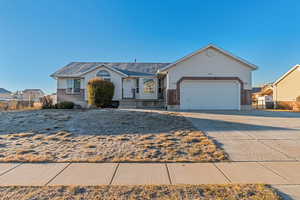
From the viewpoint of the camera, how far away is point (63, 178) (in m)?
3.49

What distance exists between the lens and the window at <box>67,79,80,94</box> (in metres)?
18.5

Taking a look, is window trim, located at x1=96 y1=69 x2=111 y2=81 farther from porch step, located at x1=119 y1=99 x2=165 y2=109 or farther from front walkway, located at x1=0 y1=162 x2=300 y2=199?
front walkway, located at x1=0 y1=162 x2=300 y2=199

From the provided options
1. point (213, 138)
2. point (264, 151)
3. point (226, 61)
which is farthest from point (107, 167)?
point (226, 61)

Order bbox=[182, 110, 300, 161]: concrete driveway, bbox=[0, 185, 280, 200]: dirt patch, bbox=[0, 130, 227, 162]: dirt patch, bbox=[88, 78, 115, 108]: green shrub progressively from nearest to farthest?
bbox=[0, 185, 280, 200]: dirt patch < bbox=[0, 130, 227, 162]: dirt patch < bbox=[182, 110, 300, 161]: concrete driveway < bbox=[88, 78, 115, 108]: green shrub

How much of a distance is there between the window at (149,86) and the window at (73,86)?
7715 mm

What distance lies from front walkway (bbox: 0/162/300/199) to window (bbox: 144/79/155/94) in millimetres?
14676

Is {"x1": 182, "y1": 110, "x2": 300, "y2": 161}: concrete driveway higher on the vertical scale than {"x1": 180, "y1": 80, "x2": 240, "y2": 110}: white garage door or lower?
lower

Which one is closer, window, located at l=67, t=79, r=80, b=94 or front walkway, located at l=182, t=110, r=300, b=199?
front walkway, located at l=182, t=110, r=300, b=199

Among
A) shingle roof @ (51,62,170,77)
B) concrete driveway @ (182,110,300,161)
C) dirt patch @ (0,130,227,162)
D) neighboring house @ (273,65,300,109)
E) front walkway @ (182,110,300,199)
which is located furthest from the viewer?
neighboring house @ (273,65,300,109)

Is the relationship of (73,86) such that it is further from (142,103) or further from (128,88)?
(142,103)

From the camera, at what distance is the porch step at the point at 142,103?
17.3m

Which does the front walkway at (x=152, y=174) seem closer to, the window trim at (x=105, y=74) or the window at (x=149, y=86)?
the window trim at (x=105, y=74)

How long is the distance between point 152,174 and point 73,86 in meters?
17.5

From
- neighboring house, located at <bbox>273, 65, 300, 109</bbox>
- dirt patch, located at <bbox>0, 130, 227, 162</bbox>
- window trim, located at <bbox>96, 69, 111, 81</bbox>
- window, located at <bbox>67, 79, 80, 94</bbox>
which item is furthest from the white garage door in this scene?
window, located at <bbox>67, 79, 80, 94</bbox>
